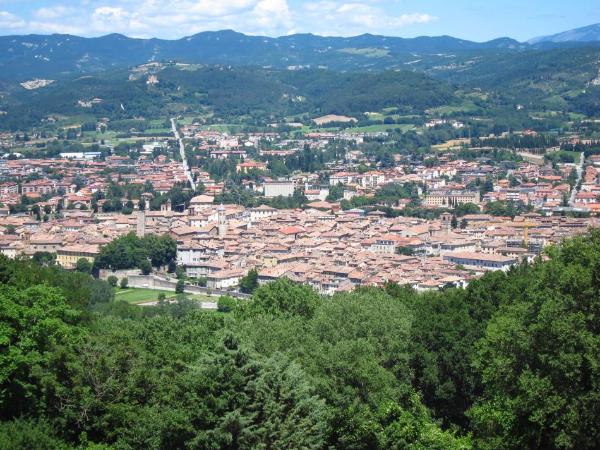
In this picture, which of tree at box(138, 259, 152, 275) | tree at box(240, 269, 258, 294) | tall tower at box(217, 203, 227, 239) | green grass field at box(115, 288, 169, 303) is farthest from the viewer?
tall tower at box(217, 203, 227, 239)

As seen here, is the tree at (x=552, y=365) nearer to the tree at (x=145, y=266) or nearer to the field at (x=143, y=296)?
the field at (x=143, y=296)

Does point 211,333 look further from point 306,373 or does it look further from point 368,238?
point 368,238

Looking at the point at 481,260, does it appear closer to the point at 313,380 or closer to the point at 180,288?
the point at 180,288

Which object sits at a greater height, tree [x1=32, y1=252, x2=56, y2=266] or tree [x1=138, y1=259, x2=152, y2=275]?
tree [x1=32, y1=252, x2=56, y2=266]

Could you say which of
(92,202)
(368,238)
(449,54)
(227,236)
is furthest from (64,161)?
(449,54)

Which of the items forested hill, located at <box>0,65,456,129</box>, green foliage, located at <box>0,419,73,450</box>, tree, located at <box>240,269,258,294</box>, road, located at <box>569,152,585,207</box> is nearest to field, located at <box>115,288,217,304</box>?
tree, located at <box>240,269,258,294</box>

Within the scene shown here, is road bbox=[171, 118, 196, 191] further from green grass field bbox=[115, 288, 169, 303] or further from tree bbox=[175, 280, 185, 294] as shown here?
tree bbox=[175, 280, 185, 294]
